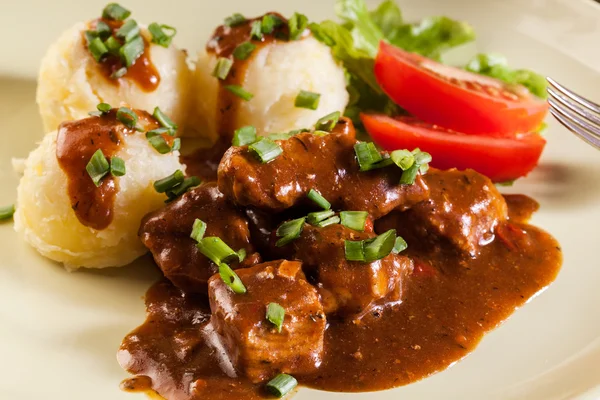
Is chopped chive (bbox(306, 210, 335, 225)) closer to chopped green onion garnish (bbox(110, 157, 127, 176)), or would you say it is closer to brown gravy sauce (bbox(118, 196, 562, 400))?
brown gravy sauce (bbox(118, 196, 562, 400))

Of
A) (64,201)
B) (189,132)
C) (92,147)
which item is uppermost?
(92,147)

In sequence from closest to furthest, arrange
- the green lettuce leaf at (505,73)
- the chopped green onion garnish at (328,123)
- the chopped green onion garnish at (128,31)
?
the chopped green onion garnish at (328,123) → the chopped green onion garnish at (128,31) → the green lettuce leaf at (505,73)

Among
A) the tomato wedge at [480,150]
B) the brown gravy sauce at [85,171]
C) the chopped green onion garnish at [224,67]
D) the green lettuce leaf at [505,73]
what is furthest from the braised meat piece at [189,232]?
the green lettuce leaf at [505,73]

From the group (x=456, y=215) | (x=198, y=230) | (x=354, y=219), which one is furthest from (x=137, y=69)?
(x=456, y=215)

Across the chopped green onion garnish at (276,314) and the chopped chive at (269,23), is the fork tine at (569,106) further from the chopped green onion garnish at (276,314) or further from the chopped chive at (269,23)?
the chopped green onion garnish at (276,314)

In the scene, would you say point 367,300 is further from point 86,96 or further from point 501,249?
point 86,96

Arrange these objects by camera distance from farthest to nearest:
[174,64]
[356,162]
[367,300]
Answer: [174,64] → [356,162] → [367,300]

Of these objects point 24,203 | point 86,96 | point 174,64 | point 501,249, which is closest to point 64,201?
point 24,203
